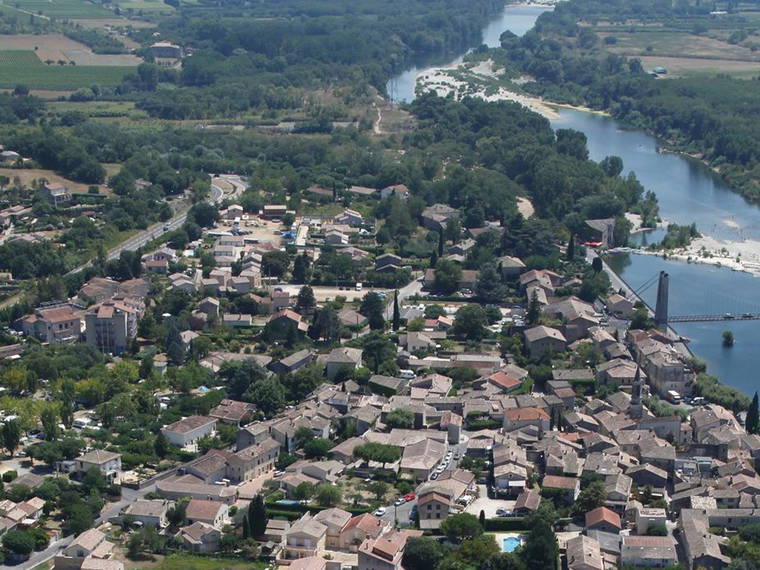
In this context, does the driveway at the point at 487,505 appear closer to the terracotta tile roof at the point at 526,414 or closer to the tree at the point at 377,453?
the tree at the point at 377,453

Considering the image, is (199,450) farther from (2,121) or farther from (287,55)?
(287,55)

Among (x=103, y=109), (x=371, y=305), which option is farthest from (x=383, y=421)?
(x=103, y=109)

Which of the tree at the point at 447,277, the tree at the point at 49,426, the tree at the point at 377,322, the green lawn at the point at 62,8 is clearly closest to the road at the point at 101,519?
the tree at the point at 49,426

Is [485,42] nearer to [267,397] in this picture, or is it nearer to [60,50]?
[60,50]

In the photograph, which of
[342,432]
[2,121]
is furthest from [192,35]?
[342,432]

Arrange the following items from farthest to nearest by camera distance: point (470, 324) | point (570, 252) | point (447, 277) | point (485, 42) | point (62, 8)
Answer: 1. point (62, 8)
2. point (485, 42)
3. point (570, 252)
4. point (447, 277)
5. point (470, 324)

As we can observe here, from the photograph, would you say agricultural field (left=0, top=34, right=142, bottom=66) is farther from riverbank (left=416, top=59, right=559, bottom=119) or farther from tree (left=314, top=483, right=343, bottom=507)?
tree (left=314, top=483, right=343, bottom=507)
